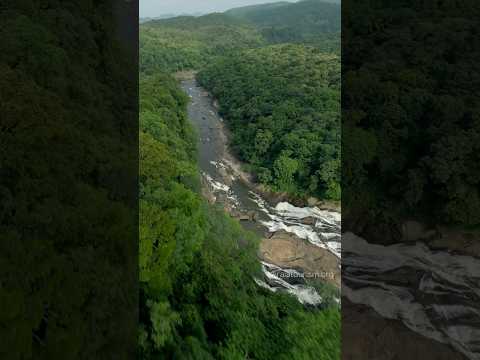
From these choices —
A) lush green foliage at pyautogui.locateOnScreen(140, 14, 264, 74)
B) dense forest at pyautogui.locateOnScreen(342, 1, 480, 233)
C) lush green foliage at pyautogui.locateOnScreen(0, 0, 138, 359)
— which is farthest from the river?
lush green foliage at pyautogui.locateOnScreen(140, 14, 264, 74)

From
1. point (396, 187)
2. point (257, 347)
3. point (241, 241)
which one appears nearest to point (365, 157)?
point (396, 187)

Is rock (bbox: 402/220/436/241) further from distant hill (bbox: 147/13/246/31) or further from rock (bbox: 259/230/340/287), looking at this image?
distant hill (bbox: 147/13/246/31)

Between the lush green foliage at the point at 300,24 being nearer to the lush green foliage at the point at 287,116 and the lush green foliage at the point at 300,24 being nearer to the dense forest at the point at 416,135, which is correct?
the lush green foliage at the point at 287,116

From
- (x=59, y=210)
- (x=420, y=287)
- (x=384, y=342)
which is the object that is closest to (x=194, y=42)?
(x=420, y=287)

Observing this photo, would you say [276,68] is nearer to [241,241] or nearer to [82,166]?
[241,241]

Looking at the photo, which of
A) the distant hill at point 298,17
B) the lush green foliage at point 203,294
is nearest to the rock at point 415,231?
the lush green foliage at point 203,294
